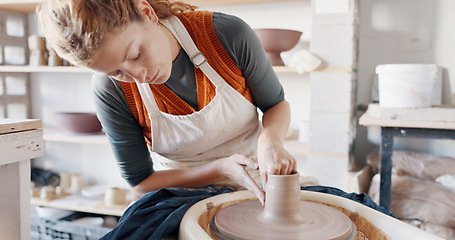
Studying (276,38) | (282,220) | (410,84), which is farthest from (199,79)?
(410,84)

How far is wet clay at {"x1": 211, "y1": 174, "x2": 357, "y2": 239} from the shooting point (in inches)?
30.5

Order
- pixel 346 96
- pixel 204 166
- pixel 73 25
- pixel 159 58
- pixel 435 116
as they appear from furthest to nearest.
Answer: pixel 346 96
pixel 435 116
pixel 204 166
pixel 159 58
pixel 73 25

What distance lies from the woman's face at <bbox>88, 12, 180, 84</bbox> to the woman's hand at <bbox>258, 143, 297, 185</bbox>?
0.32 metres

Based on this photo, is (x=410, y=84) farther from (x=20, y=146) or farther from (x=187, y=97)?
(x=20, y=146)

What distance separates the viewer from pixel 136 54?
0.82 m

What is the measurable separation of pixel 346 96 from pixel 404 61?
1.55 ft

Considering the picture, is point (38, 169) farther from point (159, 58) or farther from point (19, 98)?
point (159, 58)

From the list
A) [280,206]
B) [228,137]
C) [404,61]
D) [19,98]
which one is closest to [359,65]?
[404,61]

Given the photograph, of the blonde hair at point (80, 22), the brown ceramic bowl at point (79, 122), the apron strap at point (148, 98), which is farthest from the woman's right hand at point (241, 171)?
the brown ceramic bowl at point (79, 122)

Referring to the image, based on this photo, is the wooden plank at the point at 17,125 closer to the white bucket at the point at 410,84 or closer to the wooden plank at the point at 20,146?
the wooden plank at the point at 20,146

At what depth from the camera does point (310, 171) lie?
199 cm

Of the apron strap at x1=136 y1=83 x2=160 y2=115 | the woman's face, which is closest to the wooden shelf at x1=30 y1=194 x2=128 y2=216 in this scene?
the apron strap at x1=136 y1=83 x2=160 y2=115

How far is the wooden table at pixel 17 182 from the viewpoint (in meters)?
0.83

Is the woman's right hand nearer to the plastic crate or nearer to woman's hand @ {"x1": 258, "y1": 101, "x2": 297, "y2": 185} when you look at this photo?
woman's hand @ {"x1": 258, "y1": 101, "x2": 297, "y2": 185}
